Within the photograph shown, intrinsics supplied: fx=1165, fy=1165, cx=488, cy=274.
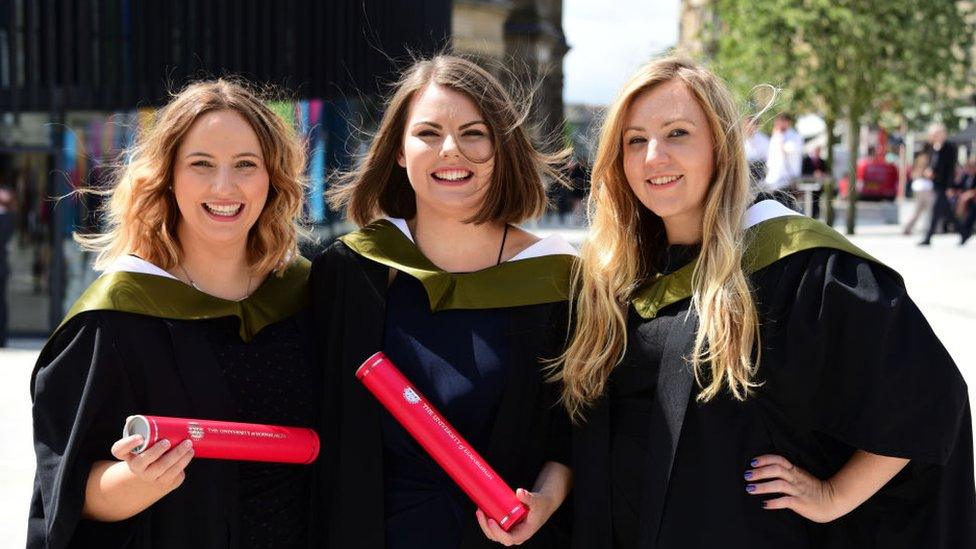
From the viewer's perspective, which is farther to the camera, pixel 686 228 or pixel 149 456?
pixel 686 228

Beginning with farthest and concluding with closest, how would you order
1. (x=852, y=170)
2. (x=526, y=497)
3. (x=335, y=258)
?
(x=852, y=170) < (x=335, y=258) < (x=526, y=497)

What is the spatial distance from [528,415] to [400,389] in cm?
42

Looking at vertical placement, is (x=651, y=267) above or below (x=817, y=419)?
above

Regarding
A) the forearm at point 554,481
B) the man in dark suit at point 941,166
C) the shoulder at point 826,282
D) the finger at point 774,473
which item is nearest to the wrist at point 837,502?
the finger at point 774,473

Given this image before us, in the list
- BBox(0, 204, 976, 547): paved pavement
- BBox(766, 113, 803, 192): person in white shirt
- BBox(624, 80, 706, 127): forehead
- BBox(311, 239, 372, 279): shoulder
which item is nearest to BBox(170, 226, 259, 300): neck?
BBox(311, 239, 372, 279): shoulder

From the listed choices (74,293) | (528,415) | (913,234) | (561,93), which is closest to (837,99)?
(913,234)

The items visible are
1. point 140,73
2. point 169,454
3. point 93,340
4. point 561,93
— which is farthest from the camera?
point 561,93

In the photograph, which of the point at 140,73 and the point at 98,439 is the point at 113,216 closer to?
the point at 98,439

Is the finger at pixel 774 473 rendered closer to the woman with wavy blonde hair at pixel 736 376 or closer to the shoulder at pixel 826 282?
the woman with wavy blonde hair at pixel 736 376

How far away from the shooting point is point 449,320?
10.1ft

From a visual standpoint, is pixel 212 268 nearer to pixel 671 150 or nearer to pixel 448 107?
pixel 448 107

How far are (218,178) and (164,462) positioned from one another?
80cm

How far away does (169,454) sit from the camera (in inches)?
102

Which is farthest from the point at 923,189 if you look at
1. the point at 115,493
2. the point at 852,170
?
the point at 115,493
